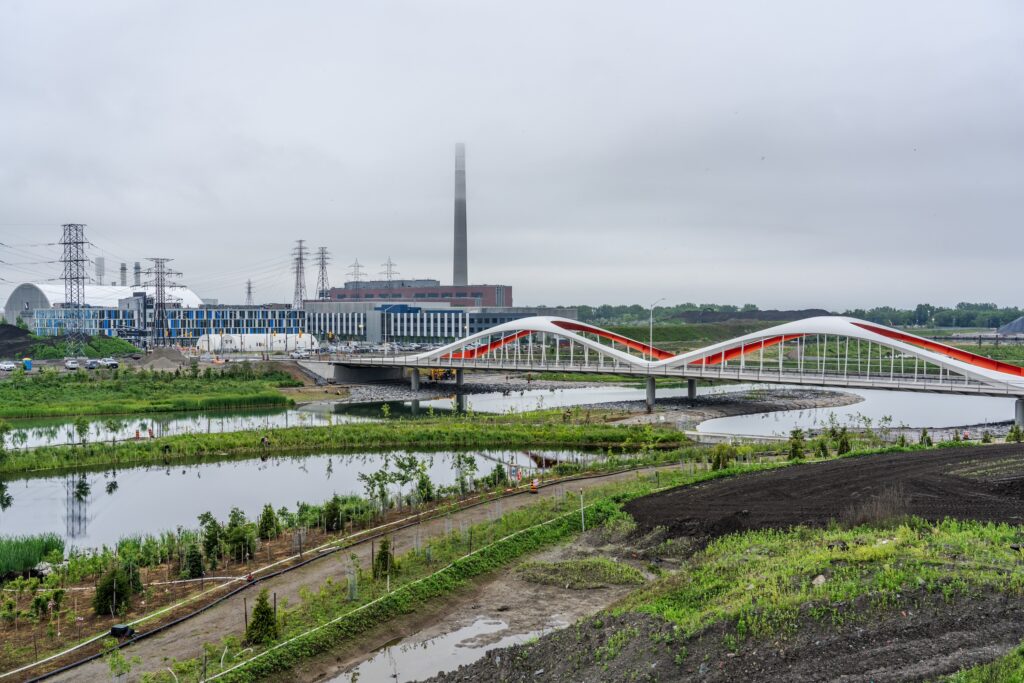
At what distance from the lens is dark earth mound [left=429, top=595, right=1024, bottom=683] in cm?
1177

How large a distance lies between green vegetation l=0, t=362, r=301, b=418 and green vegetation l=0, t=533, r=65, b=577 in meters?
30.5

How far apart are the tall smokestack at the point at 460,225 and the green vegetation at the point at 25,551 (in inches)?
4802

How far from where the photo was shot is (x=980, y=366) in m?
45.5

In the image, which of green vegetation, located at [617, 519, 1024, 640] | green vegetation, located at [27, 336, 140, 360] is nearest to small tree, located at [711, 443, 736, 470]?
green vegetation, located at [617, 519, 1024, 640]

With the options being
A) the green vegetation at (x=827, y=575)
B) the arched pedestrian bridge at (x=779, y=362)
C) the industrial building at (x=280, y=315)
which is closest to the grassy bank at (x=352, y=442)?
the arched pedestrian bridge at (x=779, y=362)

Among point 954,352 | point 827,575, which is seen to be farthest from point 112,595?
point 954,352

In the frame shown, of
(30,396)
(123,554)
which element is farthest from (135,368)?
(123,554)

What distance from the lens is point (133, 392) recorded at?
55.7 meters

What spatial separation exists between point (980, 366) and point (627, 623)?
3895cm

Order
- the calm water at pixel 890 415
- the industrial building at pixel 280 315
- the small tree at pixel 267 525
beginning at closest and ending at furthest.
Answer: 1. the small tree at pixel 267 525
2. the calm water at pixel 890 415
3. the industrial building at pixel 280 315

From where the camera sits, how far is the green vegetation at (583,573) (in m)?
18.4

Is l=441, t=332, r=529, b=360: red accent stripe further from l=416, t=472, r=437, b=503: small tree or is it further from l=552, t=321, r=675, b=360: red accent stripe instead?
l=416, t=472, r=437, b=503: small tree

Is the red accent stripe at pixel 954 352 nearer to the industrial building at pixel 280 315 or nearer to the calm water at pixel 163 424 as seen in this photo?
the calm water at pixel 163 424

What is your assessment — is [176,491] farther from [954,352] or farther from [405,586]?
[954,352]
